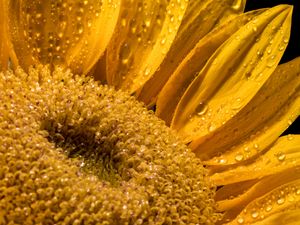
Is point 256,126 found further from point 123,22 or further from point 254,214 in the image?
point 123,22

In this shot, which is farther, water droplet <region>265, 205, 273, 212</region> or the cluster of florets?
water droplet <region>265, 205, 273, 212</region>

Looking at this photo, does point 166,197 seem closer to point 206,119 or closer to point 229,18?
point 206,119

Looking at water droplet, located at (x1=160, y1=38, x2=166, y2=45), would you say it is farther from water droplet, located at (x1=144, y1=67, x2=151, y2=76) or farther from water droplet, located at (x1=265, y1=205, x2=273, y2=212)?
water droplet, located at (x1=265, y1=205, x2=273, y2=212)

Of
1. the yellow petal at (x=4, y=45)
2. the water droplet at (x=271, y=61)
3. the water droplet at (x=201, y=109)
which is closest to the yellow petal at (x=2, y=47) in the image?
the yellow petal at (x=4, y=45)

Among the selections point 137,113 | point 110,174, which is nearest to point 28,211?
point 110,174

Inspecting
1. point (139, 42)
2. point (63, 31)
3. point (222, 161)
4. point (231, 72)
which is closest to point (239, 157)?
point (222, 161)

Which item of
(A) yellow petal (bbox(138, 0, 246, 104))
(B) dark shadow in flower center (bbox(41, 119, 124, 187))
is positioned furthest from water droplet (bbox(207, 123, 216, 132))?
(B) dark shadow in flower center (bbox(41, 119, 124, 187))

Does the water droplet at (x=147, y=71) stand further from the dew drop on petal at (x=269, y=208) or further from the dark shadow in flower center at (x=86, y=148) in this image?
the dew drop on petal at (x=269, y=208)
